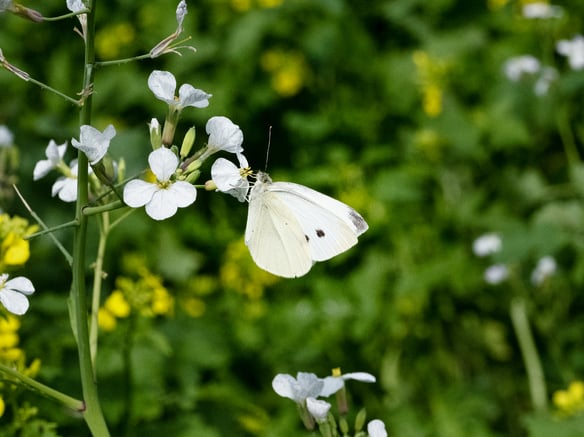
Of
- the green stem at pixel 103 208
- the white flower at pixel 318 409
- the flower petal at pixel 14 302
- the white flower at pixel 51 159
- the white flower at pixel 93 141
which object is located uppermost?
the white flower at pixel 51 159

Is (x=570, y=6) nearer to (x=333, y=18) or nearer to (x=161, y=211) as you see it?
(x=333, y=18)

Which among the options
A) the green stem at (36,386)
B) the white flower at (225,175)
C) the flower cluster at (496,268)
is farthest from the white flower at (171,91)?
the flower cluster at (496,268)

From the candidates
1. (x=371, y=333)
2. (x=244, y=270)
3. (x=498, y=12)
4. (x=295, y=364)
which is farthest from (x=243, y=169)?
(x=498, y=12)

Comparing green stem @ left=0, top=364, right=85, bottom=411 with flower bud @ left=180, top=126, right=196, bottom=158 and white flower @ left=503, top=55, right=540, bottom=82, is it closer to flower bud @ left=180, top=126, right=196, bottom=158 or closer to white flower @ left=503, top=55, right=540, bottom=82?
flower bud @ left=180, top=126, right=196, bottom=158

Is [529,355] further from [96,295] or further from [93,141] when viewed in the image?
[93,141]

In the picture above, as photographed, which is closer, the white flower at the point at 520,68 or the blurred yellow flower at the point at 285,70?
the white flower at the point at 520,68

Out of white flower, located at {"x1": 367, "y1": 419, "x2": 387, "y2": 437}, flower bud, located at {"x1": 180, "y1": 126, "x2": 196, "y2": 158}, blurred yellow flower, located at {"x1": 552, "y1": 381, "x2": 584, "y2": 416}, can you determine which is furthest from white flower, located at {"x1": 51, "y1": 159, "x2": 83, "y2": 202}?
blurred yellow flower, located at {"x1": 552, "y1": 381, "x2": 584, "y2": 416}

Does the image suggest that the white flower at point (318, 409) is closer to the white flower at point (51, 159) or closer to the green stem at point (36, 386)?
the green stem at point (36, 386)
